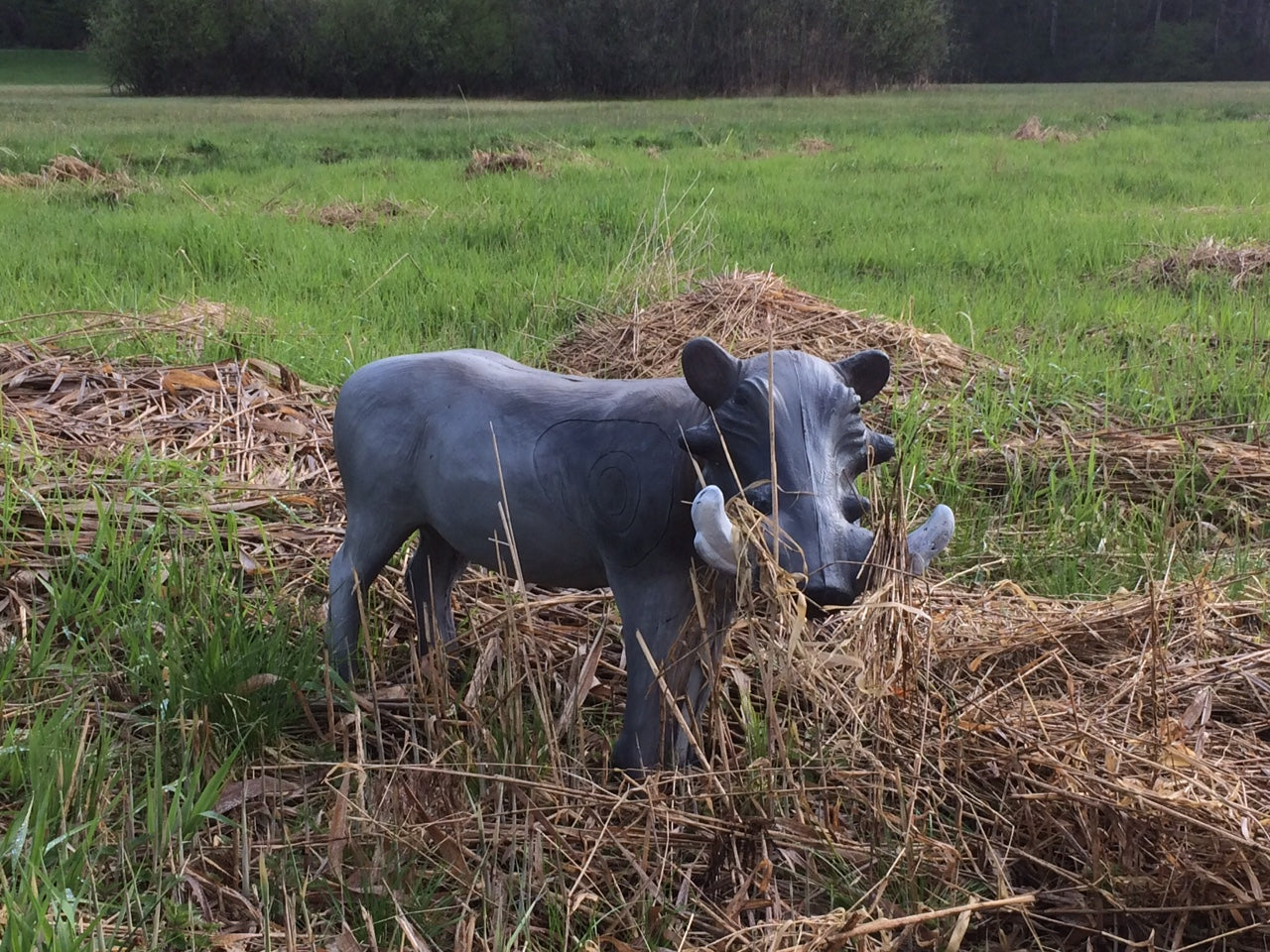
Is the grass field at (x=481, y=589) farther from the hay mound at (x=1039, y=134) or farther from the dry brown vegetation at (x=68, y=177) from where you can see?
the hay mound at (x=1039, y=134)

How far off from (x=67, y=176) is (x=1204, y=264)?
9.04 meters

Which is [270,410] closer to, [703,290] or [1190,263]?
[703,290]

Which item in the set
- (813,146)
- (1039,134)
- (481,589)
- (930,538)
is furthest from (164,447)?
(1039,134)

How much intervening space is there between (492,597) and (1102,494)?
76.5 inches

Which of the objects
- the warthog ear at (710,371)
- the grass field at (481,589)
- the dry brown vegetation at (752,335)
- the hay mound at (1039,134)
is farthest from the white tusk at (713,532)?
the hay mound at (1039,134)

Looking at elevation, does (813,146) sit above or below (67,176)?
above

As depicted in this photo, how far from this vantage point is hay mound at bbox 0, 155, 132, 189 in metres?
9.19

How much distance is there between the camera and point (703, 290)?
4.77m

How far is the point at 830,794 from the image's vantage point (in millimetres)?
1832

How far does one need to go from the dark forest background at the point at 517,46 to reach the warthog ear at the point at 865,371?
2687 cm

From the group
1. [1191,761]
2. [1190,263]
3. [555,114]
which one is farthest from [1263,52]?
[1191,761]

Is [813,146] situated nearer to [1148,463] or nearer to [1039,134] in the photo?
[1039,134]

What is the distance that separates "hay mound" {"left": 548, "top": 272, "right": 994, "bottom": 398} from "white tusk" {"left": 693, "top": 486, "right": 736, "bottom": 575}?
8.53ft

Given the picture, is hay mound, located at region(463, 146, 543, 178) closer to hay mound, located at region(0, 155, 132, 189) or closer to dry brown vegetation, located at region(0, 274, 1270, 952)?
hay mound, located at region(0, 155, 132, 189)
